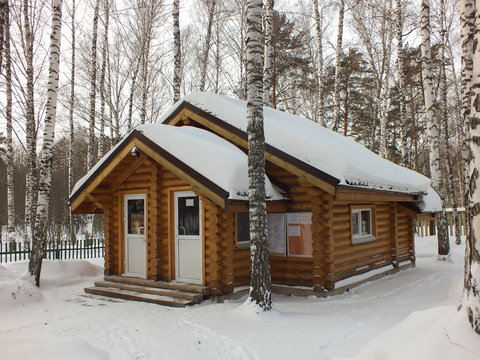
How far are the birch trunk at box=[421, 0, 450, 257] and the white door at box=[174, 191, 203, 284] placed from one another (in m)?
9.09

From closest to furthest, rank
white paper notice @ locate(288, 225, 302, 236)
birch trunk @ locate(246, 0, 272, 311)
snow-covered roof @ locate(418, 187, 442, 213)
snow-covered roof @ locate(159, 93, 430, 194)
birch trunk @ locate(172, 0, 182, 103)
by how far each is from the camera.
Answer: birch trunk @ locate(246, 0, 272, 311), snow-covered roof @ locate(159, 93, 430, 194), white paper notice @ locate(288, 225, 302, 236), snow-covered roof @ locate(418, 187, 442, 213), birch trunk @ locate(172, 0, 182, 103)

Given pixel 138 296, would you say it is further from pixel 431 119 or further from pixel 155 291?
pixel 431 119

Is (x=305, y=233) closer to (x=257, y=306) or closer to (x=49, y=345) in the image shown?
(x=257, y=306)

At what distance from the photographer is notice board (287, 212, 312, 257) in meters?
9.27

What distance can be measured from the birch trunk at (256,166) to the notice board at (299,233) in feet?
7.33

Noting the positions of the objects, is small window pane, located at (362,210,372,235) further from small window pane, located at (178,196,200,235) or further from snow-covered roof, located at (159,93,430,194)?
small window pane, located at (178,196,200,235)

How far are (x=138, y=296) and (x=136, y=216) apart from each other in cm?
230

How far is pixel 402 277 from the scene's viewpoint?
11523mm

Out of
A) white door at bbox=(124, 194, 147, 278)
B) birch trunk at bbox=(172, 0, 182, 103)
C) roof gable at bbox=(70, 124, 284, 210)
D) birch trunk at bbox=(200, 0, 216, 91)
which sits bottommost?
white door at bbox=(124, 194, 147, 278)

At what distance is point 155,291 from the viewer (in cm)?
882

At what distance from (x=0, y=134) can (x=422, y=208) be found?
24725 mm

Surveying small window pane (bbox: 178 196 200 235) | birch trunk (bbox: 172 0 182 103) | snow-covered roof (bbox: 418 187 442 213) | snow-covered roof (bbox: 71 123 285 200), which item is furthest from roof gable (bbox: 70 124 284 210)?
snow-covered roof (bbox: 418 187 442 213)

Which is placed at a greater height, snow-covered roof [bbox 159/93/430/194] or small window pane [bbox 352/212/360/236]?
snow-covered roof [bbox 159/93/430/194]

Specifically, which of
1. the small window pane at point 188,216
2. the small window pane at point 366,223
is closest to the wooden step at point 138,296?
the small window pane at point 188,216
